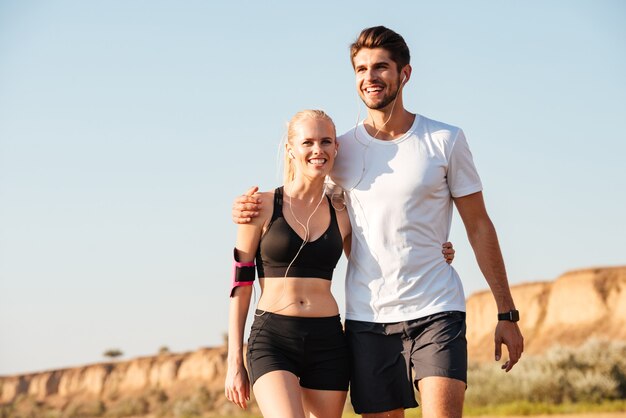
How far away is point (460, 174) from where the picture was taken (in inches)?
244

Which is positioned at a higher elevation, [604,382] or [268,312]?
[268,312]

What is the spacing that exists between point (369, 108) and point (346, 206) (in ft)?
2.17

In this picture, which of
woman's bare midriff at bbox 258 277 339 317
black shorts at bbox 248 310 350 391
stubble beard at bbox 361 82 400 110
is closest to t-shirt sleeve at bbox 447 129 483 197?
stubble beard at bbox 361 82 400 110

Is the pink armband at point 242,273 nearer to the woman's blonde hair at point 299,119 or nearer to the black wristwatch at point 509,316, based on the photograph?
the woman's blonde hair at point 299,119

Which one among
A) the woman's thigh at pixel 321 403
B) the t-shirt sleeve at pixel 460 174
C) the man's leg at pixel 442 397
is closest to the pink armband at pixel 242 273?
the woman's thigh at pixel 321 403

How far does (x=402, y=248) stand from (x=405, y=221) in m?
0.17

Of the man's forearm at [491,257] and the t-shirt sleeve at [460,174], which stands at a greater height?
the t-shirt sleeve at [460,174]

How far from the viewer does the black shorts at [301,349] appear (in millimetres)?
5863

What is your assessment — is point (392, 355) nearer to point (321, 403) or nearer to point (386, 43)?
point (321, 403)

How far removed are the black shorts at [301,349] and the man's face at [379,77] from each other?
143 cm

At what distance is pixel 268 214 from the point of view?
20.1 ft

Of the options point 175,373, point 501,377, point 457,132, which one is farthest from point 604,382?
point 175,373

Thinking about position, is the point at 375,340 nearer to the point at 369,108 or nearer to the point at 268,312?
the point at 268,312

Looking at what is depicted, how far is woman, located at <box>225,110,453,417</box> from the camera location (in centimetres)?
591
